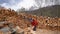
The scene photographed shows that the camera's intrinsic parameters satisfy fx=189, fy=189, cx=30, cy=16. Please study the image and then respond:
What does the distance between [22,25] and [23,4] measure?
1.68 ft

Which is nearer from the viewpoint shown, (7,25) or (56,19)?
(7,25)

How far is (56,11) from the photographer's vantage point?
4.37 metres

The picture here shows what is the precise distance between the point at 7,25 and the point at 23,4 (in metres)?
0.62

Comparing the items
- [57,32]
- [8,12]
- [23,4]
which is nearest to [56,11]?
[57,32]

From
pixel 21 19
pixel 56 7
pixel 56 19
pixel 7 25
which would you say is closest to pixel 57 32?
pixel 56 19

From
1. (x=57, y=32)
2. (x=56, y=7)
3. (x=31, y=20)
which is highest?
(x=56, y=7)

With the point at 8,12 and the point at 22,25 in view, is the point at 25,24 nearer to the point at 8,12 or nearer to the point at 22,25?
the point at 22,25

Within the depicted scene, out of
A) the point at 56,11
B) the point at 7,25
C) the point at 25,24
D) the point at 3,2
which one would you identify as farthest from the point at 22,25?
the point at 56,11

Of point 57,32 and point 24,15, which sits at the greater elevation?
point 24,15

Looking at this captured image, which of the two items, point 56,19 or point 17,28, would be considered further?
point 56,19

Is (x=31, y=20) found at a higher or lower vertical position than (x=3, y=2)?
lower

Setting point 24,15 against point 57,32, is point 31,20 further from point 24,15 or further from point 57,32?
point 57,32

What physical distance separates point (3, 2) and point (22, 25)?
25.4 inches

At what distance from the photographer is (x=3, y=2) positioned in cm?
405
